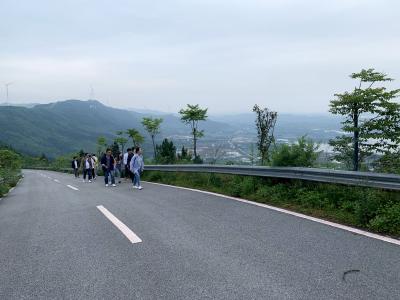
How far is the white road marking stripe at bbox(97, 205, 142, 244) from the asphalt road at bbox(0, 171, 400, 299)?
0.09 metres

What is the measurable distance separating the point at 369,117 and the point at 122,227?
500 inches

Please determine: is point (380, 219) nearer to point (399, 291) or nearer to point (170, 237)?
point (399, 291)

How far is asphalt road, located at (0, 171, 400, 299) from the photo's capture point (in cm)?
353

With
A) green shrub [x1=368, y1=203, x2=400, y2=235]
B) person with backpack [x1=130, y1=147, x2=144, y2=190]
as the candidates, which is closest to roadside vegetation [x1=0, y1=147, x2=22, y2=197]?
person with backpack [x1=130, y1=147, x2=144, y2=190]

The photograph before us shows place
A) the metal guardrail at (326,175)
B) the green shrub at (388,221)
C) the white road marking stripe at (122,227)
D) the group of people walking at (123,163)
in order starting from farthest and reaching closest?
the group of people walking at (123,163) < the metal guardrail at (326,175) < the white road marking stripe at (122,227) < the green shrub at (388,221)

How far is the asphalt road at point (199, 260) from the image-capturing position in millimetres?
3529

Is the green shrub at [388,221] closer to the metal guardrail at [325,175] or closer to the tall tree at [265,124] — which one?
the metal guardrail at [325,175]

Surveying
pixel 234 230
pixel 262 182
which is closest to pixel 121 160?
pixel 262 182

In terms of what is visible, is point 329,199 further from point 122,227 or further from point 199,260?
point 122,227

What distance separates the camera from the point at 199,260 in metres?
4.39

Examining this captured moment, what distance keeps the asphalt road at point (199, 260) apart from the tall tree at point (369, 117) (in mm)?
9585

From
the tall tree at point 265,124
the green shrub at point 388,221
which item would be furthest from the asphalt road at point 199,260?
the tall tree at point 265,124

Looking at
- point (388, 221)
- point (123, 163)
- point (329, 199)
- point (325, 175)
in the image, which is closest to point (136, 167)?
point (123, 163)

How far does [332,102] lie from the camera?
15.5 meters
